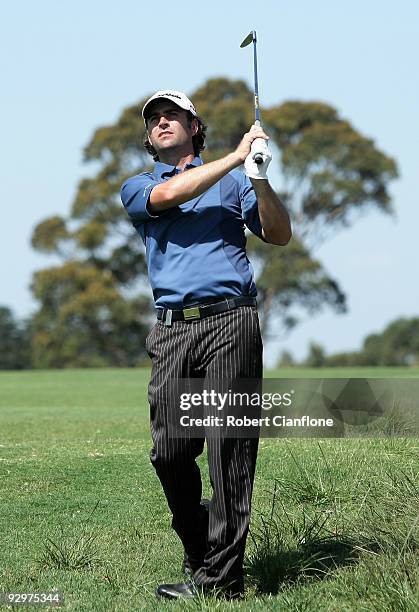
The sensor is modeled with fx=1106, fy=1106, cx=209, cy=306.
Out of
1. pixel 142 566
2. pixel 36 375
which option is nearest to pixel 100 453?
pixel 142 566

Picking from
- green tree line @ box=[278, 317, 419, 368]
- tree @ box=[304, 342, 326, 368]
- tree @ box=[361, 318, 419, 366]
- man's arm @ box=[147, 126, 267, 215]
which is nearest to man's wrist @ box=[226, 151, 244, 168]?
man's arm @ box=[147, 126, 267, 215]

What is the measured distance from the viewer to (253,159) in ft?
14.7

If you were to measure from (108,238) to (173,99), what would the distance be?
37445 millimetres

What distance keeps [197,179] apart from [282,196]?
37.2 metres

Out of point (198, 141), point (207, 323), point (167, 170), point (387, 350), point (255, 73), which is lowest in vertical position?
point (387, 350)

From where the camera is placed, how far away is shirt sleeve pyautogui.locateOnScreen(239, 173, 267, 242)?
15.7ft

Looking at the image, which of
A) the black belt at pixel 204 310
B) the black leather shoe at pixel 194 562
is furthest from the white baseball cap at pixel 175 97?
the black leather shoe at pixel 194 562

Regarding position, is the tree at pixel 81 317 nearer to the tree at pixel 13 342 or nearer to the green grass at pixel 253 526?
the tree at pixel 13 342

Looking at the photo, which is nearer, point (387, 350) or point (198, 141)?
point (198, 141)

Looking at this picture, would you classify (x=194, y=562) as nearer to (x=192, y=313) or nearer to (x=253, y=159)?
(x=192, y=313)

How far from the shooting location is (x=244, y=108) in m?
42.5

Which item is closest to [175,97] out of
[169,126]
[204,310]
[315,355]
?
[169,126]

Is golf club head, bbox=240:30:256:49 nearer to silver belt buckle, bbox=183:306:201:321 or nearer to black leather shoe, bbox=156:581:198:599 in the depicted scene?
silver belt buckle, bbox=183:306:201:321

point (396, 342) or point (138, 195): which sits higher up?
point (138, 195)
